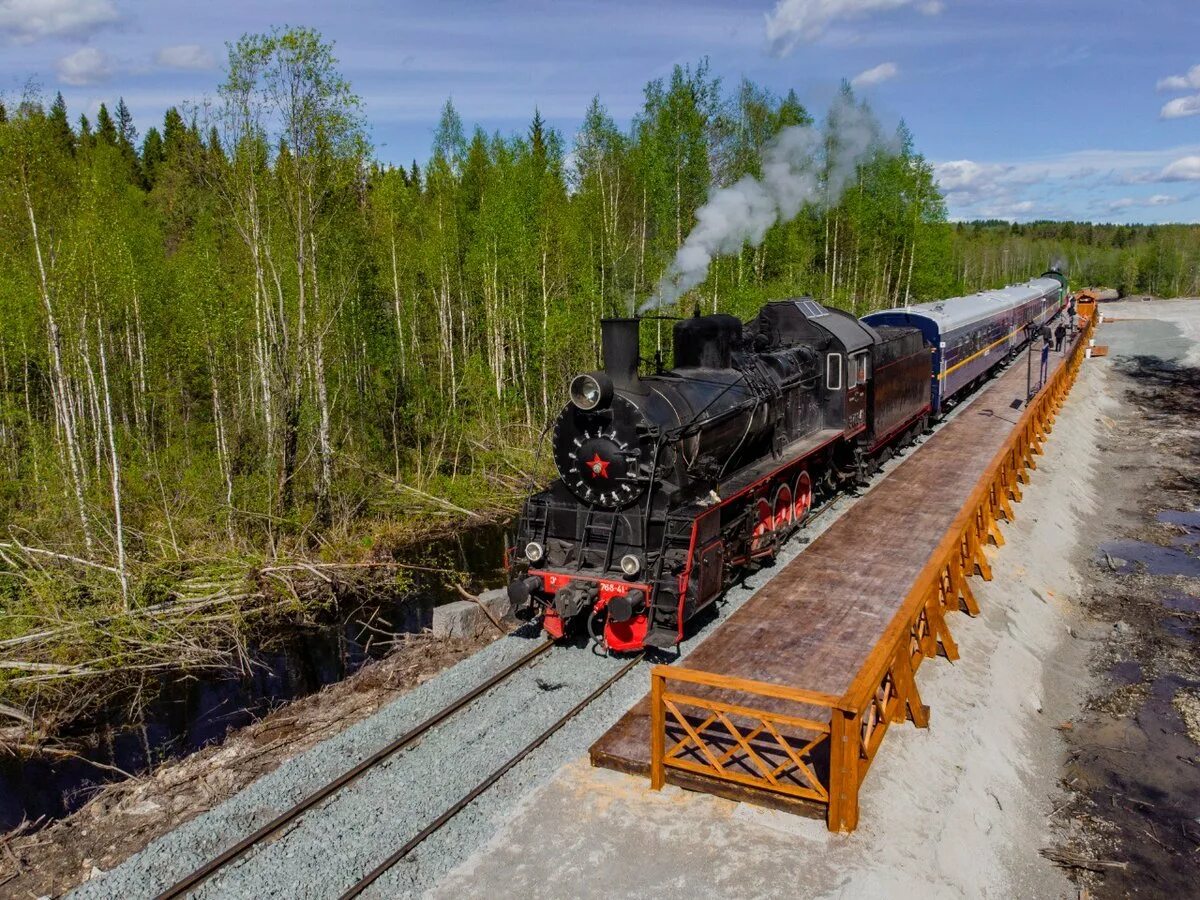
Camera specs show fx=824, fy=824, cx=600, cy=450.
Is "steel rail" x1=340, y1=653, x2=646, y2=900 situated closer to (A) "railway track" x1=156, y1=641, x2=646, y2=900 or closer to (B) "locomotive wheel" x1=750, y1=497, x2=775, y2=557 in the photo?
(A) "railway track" x1=156, y1=641, x2=646, y2=900

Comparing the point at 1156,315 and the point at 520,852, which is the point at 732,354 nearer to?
the point at 520,852

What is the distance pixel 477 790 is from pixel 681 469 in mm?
4539

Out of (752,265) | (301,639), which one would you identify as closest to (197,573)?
(301,639)

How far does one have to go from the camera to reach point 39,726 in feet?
35.4

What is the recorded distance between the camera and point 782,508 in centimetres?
1315

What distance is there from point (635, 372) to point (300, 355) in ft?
33.6

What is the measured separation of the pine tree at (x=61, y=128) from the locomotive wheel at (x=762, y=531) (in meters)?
14.6

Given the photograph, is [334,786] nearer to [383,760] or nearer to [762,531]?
[383,760]

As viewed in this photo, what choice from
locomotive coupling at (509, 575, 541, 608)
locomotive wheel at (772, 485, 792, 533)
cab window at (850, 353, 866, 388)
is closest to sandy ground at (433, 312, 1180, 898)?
locomotive coupling at (509, 575, 541, 608)

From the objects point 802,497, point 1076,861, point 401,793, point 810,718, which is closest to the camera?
point 1076,861

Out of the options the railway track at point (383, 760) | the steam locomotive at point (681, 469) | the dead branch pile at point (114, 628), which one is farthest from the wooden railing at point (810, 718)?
the dead branch pile at point (114, 628)

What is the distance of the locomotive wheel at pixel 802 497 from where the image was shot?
45.1 feet

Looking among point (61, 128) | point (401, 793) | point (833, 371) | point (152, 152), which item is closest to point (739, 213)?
point (833, 371)

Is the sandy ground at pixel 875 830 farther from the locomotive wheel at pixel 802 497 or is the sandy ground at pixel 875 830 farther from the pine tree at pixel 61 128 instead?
the pine tree at pixel 61 128
